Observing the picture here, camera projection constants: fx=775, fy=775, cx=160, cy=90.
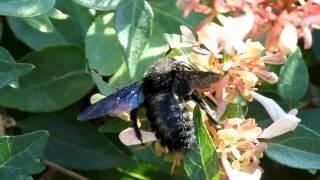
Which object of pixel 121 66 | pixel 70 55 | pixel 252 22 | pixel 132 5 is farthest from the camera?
pixel 70 55

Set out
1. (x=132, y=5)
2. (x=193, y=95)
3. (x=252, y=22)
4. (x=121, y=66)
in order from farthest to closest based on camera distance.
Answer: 1. (x=121, y=66)
2. (x=132, y=5)
3. (x=193, y=95)
4. (x=252, y=22)

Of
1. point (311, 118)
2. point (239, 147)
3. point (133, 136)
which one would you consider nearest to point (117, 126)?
point (133, 136)

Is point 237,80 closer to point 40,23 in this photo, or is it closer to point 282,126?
point 282,126

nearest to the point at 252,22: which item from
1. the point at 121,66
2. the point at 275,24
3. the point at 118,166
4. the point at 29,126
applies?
the point at 275,24

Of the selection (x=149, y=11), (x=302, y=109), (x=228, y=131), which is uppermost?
(x=149, y=11)

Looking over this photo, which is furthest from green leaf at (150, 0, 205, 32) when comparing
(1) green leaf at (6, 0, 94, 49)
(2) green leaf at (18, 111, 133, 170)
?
(2) green leaf at (18, 111, 133, 170)

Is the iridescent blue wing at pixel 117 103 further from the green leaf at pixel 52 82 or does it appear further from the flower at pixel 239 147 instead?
the green leaf at pixel 52 82

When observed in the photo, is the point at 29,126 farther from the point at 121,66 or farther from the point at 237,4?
the point at 237,4
